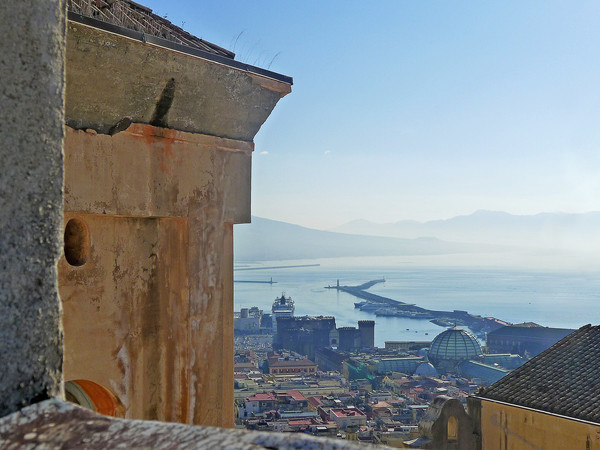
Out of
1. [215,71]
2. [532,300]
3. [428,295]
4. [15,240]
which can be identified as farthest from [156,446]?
[428,295]

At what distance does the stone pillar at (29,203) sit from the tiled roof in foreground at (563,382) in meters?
6.33

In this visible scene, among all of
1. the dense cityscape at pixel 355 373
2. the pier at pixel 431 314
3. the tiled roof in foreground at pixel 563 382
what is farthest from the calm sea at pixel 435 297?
the tiled roof in foreground at pixel 563 382

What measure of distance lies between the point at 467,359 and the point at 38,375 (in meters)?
48.9

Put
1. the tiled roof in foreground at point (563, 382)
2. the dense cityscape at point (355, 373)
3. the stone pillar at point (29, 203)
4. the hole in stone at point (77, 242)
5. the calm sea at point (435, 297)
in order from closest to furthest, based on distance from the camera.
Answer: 1. the stone pillar at point (29, 203)
2. the hole in stone at point (77, 242)
3. the tiled roof in foreground at point (563, 382)
4. the dense cityscape at point (355, 373)
5. the calm sea at point (435, 297)

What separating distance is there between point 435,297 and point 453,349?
7252cm

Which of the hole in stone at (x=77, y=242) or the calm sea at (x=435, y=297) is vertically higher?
the hole in stone at (x=77, y=242)

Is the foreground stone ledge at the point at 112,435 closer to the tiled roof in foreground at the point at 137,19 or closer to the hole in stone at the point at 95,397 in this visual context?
the tiled roof in foreground at the point at 137,19

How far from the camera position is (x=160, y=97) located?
277cm

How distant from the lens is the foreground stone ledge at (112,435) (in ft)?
2.74

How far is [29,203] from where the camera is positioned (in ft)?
3.34

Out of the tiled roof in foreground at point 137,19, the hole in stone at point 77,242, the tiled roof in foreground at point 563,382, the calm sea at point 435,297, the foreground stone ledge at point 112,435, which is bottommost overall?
the calm sea at point 435,297

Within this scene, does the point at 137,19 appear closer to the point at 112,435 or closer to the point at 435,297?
the point at 112,435

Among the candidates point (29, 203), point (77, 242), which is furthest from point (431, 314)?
point (29, 203)

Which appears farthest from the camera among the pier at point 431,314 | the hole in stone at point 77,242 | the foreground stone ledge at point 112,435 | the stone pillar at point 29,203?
the pier at point 431,314
